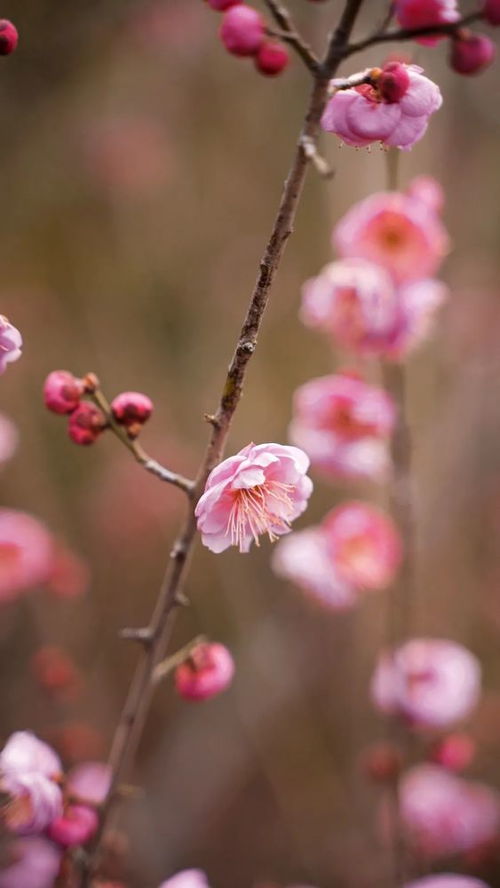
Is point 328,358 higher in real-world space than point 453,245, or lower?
lower

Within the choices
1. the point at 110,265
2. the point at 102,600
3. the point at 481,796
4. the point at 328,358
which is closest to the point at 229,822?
the point at 102,600

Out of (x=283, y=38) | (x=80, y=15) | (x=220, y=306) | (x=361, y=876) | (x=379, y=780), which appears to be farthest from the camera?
(x=220, y=306)

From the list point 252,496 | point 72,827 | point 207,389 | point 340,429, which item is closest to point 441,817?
point 340,429

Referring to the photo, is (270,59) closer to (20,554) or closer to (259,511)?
(259,511)

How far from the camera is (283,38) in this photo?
55 centimetres

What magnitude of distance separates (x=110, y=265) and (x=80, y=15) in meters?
0.89

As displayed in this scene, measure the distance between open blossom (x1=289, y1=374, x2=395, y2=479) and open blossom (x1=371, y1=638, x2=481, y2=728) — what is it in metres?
0.31

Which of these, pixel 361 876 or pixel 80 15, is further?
pixel 80 15

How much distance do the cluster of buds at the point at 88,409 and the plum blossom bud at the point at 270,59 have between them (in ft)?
1.05

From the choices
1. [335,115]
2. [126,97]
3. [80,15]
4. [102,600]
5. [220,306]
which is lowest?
A: [102,600]

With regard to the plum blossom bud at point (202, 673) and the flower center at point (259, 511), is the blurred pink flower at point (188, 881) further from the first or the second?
the flower center at point (259, 511)

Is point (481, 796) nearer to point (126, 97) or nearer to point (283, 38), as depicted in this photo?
point (283, 38)

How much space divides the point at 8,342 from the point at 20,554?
2.54ft

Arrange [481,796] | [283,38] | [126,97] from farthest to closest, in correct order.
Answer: [126,97]
[481,796]
[283,38]
